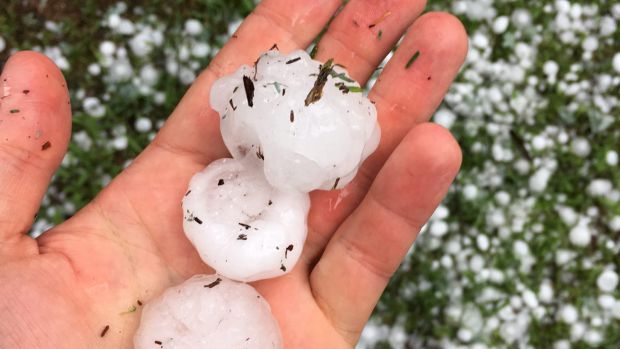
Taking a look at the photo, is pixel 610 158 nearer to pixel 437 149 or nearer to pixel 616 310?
pixel 616 310

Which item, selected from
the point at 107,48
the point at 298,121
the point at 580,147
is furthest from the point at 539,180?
the point at 107,48

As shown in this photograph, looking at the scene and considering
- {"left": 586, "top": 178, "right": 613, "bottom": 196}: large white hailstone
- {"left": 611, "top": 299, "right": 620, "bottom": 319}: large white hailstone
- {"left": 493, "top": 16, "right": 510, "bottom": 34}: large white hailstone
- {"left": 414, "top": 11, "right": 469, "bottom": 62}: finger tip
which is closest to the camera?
{"left": 414, "top": 11, "right": 469, "bottom": 62}: finger tip

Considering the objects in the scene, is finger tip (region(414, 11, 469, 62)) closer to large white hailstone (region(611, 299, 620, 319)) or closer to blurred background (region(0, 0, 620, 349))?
blurred background (region(0, 0, 620, 349))

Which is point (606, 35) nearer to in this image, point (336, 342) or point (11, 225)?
point (336, 342)

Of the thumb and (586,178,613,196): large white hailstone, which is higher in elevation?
the thumb

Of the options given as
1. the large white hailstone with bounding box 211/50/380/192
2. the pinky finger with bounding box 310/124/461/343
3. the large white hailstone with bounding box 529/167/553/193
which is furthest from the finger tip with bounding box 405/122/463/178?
the large white hailstone with bounding box 529/167/553/193

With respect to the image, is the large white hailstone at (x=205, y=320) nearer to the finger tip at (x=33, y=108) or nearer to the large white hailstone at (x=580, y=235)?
the finger tip at (x=33, y=108)

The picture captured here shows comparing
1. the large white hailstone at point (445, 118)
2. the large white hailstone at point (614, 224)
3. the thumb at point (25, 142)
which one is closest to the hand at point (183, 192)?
the thumb at point (25, 142)
